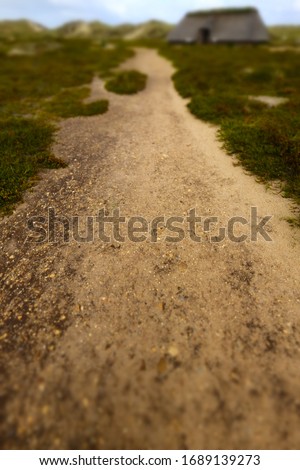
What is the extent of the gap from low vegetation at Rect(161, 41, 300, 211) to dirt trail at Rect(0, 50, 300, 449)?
2097 millimetres

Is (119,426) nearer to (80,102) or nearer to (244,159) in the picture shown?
(244,159)

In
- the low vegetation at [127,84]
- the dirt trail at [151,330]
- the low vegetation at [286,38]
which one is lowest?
the dirt trail at [151,330]

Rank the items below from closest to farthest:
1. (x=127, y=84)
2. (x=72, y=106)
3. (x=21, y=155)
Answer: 1. (x=21, y=155)
2. (x=72, y=106)
3. (x=127, y=84)

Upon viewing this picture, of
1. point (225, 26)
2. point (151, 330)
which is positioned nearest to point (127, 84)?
point (151, 330)

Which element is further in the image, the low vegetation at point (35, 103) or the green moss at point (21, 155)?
the low vegetation at point (35, 103)

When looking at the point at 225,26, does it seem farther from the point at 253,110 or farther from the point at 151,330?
the point at 151,330

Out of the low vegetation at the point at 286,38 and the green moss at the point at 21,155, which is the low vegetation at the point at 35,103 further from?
the low vegetation at the point at 286,38

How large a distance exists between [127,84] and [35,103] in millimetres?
8754

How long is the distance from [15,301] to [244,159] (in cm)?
1198

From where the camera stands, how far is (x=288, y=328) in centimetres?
708

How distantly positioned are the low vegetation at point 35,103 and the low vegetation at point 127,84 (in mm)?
2438

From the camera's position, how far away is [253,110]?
19.3m

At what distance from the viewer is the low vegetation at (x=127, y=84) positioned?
80.9 ft

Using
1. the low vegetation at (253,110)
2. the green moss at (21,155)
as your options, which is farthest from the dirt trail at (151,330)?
the low vegetation at (253,110)
